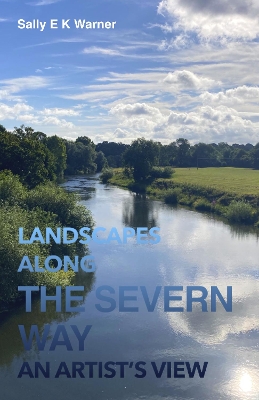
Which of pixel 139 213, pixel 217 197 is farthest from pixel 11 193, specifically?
pixel 217 197

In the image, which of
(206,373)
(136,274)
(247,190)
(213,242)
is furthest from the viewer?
(247,190)

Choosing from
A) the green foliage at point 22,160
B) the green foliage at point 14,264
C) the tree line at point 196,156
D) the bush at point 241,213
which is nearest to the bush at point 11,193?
the green foliage at point 14,264

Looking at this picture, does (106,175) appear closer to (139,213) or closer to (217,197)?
(217,197)

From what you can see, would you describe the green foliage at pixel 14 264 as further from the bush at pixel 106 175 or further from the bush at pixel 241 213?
the bush at pixel 106 175

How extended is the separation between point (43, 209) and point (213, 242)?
13.5m

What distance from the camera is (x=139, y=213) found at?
4722 cm

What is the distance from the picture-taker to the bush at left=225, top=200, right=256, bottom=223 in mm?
42719

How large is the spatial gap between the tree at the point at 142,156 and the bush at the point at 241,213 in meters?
29.0

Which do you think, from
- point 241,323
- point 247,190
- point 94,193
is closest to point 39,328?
point 241,323

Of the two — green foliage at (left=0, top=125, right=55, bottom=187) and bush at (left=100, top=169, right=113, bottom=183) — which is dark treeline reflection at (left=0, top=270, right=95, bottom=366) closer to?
green foliage at (left=0, top=125, right=55, bottom=187)

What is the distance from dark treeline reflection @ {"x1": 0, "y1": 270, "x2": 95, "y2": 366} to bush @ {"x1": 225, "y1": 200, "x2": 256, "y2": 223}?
949 inches

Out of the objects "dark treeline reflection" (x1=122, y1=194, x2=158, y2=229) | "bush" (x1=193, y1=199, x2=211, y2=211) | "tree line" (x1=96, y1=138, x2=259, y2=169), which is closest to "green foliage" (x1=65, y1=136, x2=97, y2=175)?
"tree line" (x1=96, y1=138, x2=259, y2=169)

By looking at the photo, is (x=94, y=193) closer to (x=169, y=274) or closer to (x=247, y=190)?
(x=247, y=190)

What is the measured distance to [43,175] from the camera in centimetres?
4738
